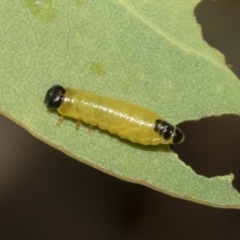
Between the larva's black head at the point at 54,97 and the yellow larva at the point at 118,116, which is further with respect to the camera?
the yellow larva at the point at 118,116

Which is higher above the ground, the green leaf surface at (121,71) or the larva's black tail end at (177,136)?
the green leaf surface at (121,71)

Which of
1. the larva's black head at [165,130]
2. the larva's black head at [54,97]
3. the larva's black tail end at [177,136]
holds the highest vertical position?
the larva's black head at [54,97]

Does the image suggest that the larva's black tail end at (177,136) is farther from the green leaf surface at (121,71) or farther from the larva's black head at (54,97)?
the larva's black head at (54,97)

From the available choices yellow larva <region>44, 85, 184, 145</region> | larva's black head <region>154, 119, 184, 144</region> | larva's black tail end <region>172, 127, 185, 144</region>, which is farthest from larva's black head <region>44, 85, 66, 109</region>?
larva's black tail end <region>172, 127, 185, 144</region>

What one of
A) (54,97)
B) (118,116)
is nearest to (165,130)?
(118,116)

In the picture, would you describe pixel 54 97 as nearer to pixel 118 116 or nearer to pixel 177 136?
pixel 118 116

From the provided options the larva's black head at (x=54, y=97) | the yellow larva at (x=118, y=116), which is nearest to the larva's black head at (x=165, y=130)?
the yellow larva at (x=118, y=116)

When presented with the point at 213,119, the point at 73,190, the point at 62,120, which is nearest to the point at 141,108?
the point at 62,120

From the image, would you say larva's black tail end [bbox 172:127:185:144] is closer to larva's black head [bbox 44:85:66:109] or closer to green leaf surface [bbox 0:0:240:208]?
green leaf surface [bbox 0:0:240:208]
